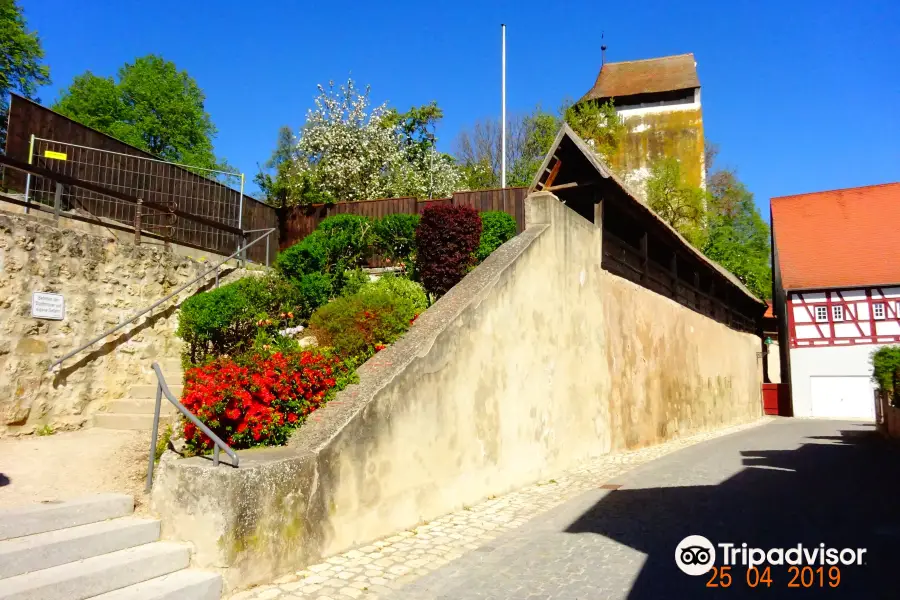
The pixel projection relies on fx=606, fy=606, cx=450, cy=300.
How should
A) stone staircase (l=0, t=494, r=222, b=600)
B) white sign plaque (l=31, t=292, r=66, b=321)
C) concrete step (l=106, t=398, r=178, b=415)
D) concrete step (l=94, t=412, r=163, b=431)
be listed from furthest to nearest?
concrete step (l=106, t=398, r=178, b=415), concrete step (l=94, t=412, r=163, b=431), white sign plaque (l=31, t=292, r=66, b=321), stone staircase (l=0, t=494, r=222, b=600)

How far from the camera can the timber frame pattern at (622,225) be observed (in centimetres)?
1038

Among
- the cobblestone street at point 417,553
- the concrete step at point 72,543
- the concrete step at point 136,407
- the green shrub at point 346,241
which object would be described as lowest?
the cobblestone street at point 417,553

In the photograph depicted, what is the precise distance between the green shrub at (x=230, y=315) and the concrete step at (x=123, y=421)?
1.73m

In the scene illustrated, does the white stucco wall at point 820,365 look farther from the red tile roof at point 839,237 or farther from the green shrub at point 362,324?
the green shrub at point 362,324

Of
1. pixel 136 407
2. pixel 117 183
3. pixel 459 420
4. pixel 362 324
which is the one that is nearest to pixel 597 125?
pixel 117 183

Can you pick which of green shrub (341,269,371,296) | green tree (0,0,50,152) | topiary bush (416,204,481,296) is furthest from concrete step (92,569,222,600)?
green tree (0,0,50,152)

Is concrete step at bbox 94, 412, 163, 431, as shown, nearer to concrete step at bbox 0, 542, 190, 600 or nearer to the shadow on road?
concrete step at bbox 0, 542, 190, 600

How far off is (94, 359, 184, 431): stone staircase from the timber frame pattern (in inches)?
260

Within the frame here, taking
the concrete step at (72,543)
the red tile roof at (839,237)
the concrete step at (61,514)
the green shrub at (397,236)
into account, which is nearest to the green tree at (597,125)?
the red tile roof at (839,237)

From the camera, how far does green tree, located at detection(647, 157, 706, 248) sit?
28062 millimetres

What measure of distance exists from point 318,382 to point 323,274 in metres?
5.21

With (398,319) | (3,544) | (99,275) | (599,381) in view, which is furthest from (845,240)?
(3,544)

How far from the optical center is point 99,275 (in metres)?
7.82

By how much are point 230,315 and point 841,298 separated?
27.3 m
